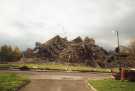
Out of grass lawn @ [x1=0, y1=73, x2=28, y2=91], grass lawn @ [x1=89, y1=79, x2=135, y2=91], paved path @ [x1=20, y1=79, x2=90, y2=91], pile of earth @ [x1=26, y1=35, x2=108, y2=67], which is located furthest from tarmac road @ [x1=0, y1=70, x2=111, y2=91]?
pile of earth @ [x1=26, y1=35, x2=108, y2=67]

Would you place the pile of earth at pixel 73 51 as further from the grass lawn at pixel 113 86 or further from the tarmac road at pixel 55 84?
the grass lawn at pixel 113 86

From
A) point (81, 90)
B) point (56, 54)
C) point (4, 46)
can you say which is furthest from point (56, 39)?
point (81, 90)

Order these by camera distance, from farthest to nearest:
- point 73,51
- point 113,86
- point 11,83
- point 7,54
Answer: point 7,54 < point 73,51 < point 113,86 < point 11,83

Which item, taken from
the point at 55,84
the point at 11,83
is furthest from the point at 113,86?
the point at 11,83

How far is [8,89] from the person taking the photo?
21875mm

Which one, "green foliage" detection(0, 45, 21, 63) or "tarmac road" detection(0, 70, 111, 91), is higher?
"green foliage" detection(0, 45, 21, 63)

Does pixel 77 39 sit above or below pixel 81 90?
above

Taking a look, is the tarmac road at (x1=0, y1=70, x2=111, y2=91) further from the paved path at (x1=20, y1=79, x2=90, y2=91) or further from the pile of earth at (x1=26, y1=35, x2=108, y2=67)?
the pile of earth at (x1=26, y1=35, x2=108, y2=67)

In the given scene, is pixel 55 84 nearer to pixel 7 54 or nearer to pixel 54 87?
pixel 54 87

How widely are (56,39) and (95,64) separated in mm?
26382

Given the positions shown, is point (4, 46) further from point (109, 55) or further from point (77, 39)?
point (109, 55)

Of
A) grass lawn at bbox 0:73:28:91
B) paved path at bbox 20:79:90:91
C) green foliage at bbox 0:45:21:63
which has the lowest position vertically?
paved path at bbox 20:79:90:91

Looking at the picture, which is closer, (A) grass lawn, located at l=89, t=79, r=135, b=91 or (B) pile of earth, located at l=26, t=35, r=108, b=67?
(A) grass lawn, located at l=89, t=79, r=135, b=91

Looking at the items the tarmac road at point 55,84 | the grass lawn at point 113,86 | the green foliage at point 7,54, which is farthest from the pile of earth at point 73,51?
the grass lawn at point 113,86
